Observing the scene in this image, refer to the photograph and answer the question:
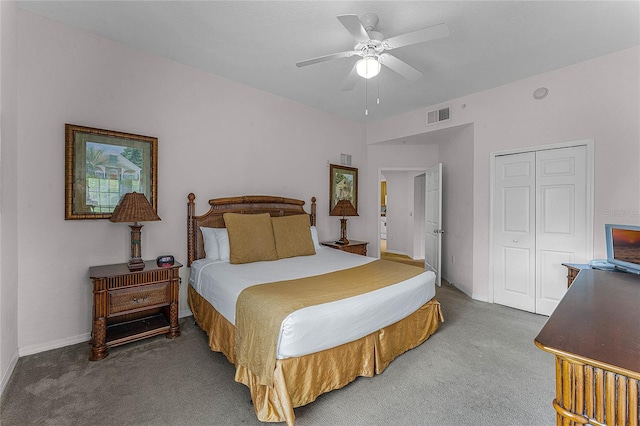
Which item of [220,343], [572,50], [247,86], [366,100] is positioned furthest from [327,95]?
[220,343]

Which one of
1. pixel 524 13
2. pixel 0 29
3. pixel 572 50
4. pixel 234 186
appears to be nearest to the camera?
pixel 0 29

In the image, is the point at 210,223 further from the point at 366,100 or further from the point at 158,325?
the point at 366,100

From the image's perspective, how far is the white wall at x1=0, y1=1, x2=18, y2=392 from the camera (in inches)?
77.0

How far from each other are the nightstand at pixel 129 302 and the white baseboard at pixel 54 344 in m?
0.22

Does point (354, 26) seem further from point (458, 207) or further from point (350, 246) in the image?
point (458, 207)

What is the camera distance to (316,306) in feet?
5.99

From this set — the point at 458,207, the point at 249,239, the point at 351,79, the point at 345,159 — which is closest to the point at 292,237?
the point at 249,239

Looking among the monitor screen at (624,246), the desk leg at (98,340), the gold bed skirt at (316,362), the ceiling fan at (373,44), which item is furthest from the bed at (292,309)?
the ceiling fan at (373,44)

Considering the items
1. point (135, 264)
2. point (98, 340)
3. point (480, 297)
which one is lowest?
point (480, 297)

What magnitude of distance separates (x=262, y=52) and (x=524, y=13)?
2.39 m

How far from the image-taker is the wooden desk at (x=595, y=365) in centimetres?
79

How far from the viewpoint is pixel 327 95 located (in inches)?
159

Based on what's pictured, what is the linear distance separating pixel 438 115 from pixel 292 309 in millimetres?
3912

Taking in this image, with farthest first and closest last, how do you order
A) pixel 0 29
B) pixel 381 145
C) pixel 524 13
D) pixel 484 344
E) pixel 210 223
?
pixel 381 145 < pixel 210 223 < pixel 484 344 < pixel 524 13 < pixel 0 29
